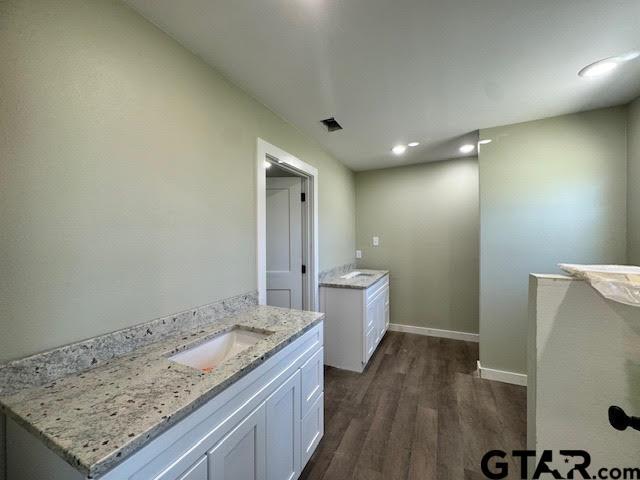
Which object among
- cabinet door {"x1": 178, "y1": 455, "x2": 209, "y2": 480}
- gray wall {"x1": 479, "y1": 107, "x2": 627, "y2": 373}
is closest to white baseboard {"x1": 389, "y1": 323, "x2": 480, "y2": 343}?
gray wall {"x1": 479, "y1": 107, "x2": 627, "y2": 373}

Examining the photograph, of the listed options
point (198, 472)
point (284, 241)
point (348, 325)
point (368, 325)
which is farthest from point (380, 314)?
point (198, 472)

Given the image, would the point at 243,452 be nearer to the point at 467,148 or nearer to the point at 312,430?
the point at 312,430

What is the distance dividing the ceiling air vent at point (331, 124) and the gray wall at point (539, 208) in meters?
1.43

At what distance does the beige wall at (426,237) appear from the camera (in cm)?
336

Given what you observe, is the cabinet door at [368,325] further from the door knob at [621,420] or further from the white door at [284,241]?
the door knob at [621,420]

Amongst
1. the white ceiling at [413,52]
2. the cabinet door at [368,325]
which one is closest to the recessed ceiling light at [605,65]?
the white ceiling at [413,52]

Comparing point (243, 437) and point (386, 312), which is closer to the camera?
point (243, 437)

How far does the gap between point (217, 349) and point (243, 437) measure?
1.65 ft

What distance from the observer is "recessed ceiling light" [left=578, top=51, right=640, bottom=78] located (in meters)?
1.45

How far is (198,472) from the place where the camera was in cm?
82

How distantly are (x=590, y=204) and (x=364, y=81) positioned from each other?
2.21m

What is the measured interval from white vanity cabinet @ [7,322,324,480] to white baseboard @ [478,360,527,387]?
183 cm

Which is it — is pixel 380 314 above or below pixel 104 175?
below

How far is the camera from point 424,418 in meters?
1.96
